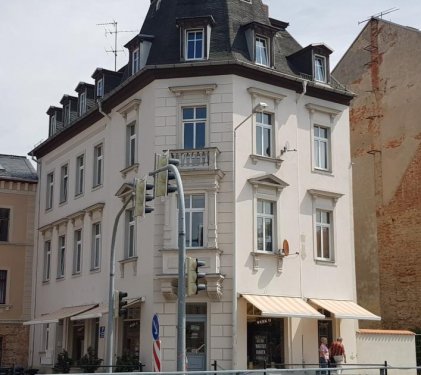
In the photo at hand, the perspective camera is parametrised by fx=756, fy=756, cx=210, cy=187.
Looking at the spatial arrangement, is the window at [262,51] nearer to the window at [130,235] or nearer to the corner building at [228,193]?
the corner building at [228,193]

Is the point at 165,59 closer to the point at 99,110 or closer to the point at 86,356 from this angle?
the point at 99,110

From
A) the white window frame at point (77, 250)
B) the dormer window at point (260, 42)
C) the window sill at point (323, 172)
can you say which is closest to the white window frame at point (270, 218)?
the window sill at point (323, 172)

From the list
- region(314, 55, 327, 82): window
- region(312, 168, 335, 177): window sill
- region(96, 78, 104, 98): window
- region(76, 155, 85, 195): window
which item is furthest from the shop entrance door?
region(96, 78, 104, 98): window

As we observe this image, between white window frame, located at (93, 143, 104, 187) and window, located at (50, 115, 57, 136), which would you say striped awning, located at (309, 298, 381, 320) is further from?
window, located at (50, 115, 57, 136)

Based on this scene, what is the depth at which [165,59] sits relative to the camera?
2930 centimetres

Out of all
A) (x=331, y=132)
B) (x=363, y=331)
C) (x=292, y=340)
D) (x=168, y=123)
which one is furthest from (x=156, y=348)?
(x=331, y=132)

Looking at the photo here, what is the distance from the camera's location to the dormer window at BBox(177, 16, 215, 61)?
2883 centimetres

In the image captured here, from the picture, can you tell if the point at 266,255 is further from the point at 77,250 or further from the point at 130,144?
the point at 77,250

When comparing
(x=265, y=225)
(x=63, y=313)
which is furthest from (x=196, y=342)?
(x=63, y=313)

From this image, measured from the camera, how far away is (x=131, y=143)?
30.7 metres

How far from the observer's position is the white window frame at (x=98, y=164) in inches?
1302

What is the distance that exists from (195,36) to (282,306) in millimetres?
10791

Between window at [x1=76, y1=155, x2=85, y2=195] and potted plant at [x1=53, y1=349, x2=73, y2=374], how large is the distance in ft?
24.7

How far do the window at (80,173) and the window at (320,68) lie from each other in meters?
11.6
